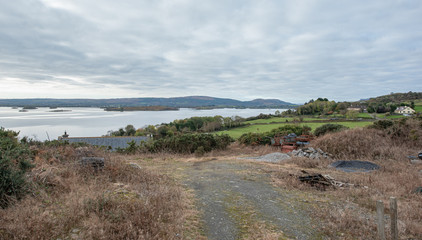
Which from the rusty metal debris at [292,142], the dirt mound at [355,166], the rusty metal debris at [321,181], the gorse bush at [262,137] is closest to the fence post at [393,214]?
the rusty metal debris at [321,181]

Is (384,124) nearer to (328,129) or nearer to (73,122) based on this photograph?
(328,129)

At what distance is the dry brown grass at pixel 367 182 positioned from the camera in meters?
4.32

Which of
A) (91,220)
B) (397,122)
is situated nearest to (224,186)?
(91,220)

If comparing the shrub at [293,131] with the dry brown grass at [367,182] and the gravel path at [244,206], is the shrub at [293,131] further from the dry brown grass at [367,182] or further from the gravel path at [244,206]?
the gravel path at [244,206]

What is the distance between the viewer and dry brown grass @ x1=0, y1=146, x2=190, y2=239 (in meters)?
3.46

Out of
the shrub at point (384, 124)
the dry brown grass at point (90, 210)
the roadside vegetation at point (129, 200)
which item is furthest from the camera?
the shrub at point (384, 124)

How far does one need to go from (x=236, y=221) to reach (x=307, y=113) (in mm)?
46906

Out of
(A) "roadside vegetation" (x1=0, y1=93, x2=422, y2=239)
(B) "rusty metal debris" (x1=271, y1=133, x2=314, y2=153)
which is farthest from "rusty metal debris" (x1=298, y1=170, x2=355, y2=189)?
(B) "rusty metal debris" (x1=271, y1=133, x2=314, y2=153)

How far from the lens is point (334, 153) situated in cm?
1258

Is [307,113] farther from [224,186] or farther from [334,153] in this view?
[224,186]

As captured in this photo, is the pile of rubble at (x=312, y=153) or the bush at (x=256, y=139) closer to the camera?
the pile of rubble at (x=312, y=153)

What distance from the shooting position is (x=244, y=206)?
5.33 m

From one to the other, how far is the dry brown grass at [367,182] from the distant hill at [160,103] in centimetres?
8789

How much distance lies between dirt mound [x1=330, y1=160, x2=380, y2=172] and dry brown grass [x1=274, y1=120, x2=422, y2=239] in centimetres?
36
